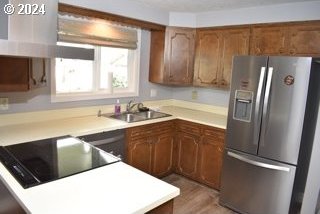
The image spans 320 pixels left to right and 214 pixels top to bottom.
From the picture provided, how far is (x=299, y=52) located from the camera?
258 cm

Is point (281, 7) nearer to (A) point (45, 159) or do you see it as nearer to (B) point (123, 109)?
(B) point (123, 109)

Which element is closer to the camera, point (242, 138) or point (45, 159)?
point (45, 159)

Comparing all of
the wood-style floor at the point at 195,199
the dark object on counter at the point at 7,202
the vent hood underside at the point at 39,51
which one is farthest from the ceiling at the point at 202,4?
the dark object on counter at the point at 7,202

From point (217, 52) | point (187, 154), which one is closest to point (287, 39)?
point (217, 52)

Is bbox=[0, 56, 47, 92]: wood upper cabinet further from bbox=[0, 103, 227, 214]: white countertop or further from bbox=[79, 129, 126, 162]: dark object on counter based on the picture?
bbox=[0, 103, 227, 214]: white countertop

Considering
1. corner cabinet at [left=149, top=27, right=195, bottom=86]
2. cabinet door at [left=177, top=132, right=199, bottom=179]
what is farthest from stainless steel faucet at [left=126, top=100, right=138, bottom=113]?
cabinet door at [left=177, top=132, right=199, bottom=179]

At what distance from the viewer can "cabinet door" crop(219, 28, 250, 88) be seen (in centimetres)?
295

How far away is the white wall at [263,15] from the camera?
8.45 ft

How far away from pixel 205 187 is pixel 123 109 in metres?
1.45

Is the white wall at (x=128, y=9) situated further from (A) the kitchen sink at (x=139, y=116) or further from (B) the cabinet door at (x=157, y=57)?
(A) the kitchen sink at (x=139, y=116)

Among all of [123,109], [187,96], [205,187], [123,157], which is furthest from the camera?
[187,96]

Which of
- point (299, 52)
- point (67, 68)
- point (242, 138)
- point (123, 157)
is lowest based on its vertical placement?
point (123, 157)

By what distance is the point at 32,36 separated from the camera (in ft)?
4.52

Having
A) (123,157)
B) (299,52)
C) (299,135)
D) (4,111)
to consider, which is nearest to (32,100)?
(4,111)
